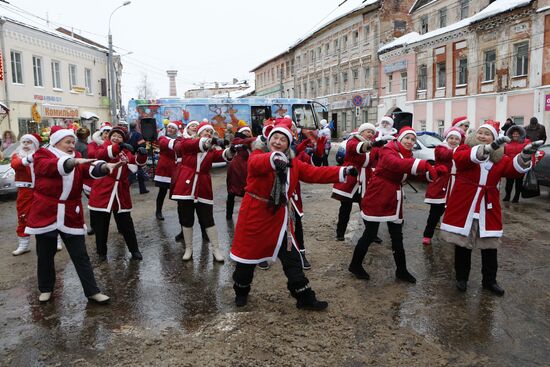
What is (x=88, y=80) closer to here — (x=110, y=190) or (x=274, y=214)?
(x=110, y=190)

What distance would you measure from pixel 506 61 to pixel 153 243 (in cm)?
2099

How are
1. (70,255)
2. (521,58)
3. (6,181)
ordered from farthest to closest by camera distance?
(521,58)
(6,181)
(70,255)

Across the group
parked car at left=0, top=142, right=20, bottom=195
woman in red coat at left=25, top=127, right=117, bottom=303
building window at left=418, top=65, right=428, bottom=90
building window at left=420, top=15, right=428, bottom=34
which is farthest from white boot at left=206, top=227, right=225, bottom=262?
building window at left=420, top=15, right=428, bottom=34

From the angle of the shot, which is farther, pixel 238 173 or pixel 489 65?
pixel 489 65

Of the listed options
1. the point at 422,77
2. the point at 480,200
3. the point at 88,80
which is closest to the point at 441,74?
the point at 422,77

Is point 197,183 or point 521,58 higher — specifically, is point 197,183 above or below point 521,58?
below

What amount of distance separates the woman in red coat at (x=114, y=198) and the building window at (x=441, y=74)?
2393cm

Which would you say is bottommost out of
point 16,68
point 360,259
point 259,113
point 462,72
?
point 360,259

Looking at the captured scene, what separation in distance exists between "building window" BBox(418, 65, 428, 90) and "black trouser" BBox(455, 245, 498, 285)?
24.8 meters

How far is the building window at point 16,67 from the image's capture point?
21453 mm

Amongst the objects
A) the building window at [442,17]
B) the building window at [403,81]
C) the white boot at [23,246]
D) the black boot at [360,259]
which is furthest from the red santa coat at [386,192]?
the building window at [403,81]

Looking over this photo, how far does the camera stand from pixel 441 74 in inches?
1029

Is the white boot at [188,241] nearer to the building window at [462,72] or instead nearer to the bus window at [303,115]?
the bus window at [303,115]

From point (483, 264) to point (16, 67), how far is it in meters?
23.7
